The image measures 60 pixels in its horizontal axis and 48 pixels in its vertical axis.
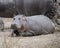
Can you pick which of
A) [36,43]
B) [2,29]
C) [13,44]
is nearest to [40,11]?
[2,29]

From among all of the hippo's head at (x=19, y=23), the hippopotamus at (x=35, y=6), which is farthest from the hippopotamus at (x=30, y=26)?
the hippopotamus at (x=35, y=6)

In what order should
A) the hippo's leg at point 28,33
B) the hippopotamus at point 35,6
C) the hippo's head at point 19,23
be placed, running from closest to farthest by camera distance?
the hippo's head at point 19,23, the hippo's leg at point 28,33, the hippopotamus at point 35,6

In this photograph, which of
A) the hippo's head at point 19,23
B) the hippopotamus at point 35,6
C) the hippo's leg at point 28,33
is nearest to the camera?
the hippo's head at point 19,23

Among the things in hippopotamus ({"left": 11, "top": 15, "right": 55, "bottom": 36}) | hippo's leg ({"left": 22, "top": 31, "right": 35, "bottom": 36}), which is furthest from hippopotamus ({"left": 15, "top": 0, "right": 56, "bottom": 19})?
hippo's leg ({"left": 22, "top": 31, "right": 35, "bottom": 36})

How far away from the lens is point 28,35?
694cm

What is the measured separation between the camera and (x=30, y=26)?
6.98 meters

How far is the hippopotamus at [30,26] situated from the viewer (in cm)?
673

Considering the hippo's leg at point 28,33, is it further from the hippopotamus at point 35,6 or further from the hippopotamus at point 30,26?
the hippopotamus at point 35,6

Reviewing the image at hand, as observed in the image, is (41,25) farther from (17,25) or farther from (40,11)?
(40,11)

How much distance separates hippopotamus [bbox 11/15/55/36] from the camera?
673cm

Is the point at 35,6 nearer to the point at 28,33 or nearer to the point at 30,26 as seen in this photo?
the point at 30,26

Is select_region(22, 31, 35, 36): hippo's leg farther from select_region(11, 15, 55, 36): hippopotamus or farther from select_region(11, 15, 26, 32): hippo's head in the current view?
select_region(11, 15, 26, 32): hippo's head

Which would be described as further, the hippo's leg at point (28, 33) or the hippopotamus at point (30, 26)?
the hippo's leg at point (28, 33)

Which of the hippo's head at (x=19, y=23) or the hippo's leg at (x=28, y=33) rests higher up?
the hippo's head at (x=19, y=23)
